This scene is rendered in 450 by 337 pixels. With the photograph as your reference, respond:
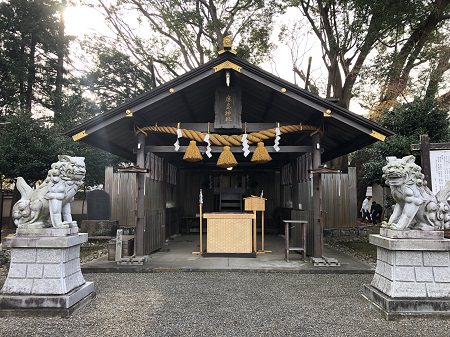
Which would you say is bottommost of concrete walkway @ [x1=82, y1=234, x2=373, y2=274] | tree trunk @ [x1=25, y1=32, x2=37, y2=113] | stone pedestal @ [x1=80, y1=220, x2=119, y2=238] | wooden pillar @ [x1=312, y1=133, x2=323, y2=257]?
concrete walkway @ [x1=82, y1=234, x2=373, y2=274]

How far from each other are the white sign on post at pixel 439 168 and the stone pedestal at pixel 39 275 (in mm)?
6724

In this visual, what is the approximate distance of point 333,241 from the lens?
12344 mm

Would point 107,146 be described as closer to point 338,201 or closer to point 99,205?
point 99,205

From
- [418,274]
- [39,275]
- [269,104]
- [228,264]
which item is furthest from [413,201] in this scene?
[39,275]

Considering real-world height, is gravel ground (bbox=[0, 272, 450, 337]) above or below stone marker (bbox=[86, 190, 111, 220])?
below

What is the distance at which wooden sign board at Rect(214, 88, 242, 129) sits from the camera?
8.09 meters

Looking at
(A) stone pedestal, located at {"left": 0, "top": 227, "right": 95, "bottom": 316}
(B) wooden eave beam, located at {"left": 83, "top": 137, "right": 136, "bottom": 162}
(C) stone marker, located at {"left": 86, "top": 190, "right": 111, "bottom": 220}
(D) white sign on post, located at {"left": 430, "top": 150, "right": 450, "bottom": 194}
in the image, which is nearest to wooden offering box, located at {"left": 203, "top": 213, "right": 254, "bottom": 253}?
(B) wooden eave beam, located at {"left": 83, "top": 137, "right": 136, "bottom": 162}

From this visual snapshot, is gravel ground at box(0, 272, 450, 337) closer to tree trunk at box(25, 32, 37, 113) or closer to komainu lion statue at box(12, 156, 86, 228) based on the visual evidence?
komainu lion statue at box(12, 156, 86, 228)

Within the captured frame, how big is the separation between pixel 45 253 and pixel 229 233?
16.3 ft

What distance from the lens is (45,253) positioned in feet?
15.4

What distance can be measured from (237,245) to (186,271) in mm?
1935

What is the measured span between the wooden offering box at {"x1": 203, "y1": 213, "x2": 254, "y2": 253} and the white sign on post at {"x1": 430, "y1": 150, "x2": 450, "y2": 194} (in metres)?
4.20

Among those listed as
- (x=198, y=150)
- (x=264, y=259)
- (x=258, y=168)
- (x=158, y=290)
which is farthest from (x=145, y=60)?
(x=158, y=290)

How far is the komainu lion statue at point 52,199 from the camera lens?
4.80 meters
